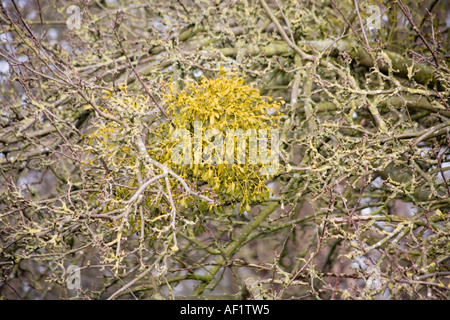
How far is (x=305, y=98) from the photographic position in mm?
3203

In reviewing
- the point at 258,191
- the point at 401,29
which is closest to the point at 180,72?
the point at 258,191

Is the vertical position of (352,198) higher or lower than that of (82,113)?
lower

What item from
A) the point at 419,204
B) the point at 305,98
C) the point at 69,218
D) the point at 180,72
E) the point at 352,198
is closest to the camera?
the point at 69,218

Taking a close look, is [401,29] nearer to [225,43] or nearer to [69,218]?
[225,43]

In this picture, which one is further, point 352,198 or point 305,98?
point 352,198
